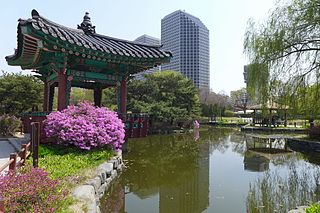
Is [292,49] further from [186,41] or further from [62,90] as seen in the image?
[186,41]

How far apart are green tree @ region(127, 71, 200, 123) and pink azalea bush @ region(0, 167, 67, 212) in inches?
655

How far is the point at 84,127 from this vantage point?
6773mm

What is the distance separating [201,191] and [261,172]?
2.94 m

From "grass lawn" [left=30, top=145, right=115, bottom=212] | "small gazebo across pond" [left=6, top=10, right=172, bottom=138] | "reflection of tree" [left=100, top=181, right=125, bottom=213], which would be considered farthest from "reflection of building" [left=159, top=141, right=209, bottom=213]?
"small gazebo across pond" [left=6, top=10, right=172, bottom=138]

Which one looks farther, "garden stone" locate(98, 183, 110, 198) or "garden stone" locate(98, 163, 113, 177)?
Result: "garden stone" locate(98, 163, 113, 177)

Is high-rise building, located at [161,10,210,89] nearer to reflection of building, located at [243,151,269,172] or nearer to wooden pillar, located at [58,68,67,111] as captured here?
reflection of building, located at [243,151,269,172]

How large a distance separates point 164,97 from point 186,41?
85.6ft

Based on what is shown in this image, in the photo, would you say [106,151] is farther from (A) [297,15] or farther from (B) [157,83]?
(B) [157,83]

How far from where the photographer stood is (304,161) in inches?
403

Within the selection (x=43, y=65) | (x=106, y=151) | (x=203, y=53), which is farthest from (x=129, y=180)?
(x=203, y=53)

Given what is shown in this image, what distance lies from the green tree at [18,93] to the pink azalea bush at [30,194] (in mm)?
12446

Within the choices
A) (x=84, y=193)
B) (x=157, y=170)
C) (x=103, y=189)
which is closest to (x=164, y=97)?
(x=157, y=170)

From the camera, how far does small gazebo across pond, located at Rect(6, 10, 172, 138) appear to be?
6.74 metres

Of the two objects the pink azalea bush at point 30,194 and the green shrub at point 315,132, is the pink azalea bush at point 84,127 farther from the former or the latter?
the green shrub at point 315,132
